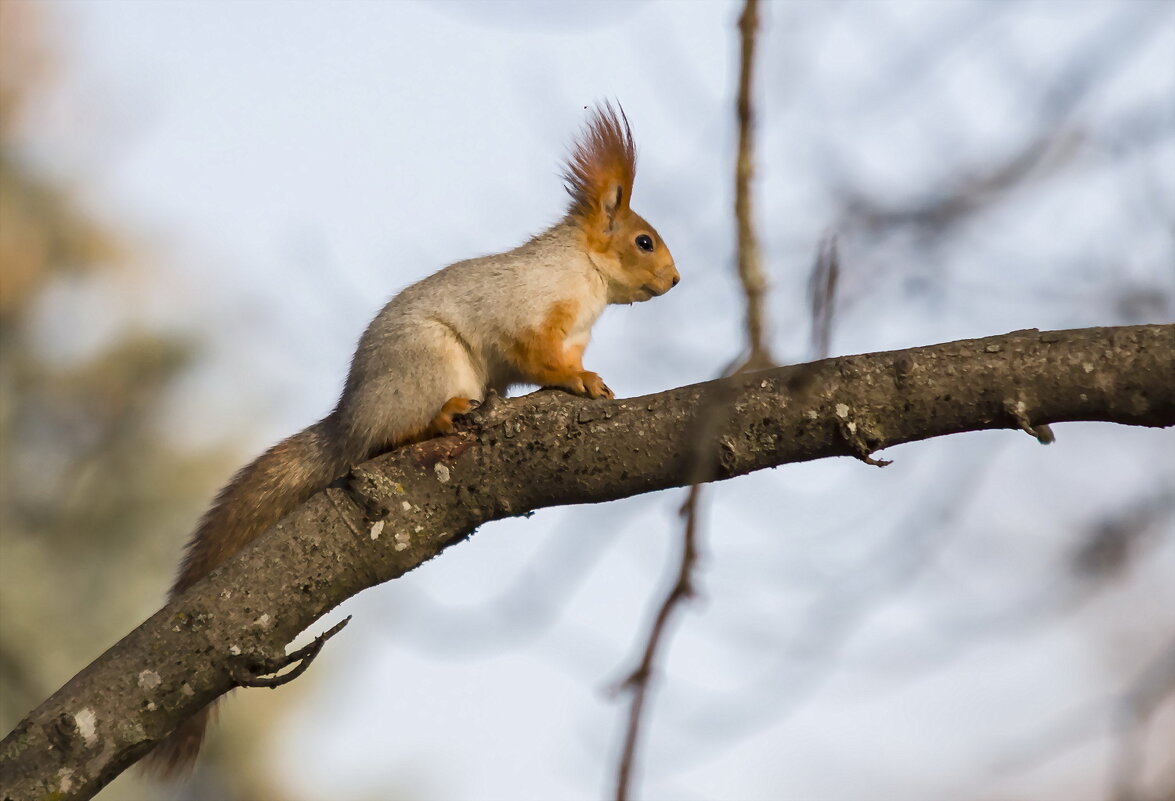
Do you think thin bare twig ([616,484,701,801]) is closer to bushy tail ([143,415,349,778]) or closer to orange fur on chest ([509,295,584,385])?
bushy tail ([143,415,349,778])

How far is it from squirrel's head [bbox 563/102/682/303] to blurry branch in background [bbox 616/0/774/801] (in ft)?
8.85

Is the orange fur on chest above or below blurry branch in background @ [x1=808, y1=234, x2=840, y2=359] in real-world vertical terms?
above

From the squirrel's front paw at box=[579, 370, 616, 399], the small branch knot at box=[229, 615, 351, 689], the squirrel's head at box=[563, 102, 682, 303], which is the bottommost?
the small branch knot at box=[229, 615, 351, 689]

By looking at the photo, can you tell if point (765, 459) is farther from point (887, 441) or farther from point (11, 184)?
point (11, 184)

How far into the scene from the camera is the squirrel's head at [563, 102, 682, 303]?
4070mm

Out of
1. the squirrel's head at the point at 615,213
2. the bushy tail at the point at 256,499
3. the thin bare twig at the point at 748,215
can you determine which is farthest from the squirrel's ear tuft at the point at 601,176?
the thin bare twig at the point at 748,215

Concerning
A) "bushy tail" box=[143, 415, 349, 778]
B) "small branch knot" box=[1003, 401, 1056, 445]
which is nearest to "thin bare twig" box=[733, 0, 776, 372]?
"small branch knot" box=[1003, 401, 1056, 445]

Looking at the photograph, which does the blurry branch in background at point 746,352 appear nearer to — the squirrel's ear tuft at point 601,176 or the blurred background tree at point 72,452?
the squirrel's ear tuft at point 601,176

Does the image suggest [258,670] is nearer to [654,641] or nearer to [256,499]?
[256,499]

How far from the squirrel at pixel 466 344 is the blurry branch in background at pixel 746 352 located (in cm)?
182

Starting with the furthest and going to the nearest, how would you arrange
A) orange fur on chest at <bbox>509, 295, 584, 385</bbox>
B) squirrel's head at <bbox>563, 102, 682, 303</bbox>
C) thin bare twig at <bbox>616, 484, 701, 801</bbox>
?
squirrel's head at <bbox>563, 102, 682, 303</bbox>, orange fur on chest at <bbox>509, 295, 584, 385</bbox>, thin bare twig at <bbox>616, 484, 701, 801</bbox>

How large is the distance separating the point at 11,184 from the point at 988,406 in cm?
758

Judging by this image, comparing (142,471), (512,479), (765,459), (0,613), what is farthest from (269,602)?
(142,471)

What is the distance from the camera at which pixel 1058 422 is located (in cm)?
234
